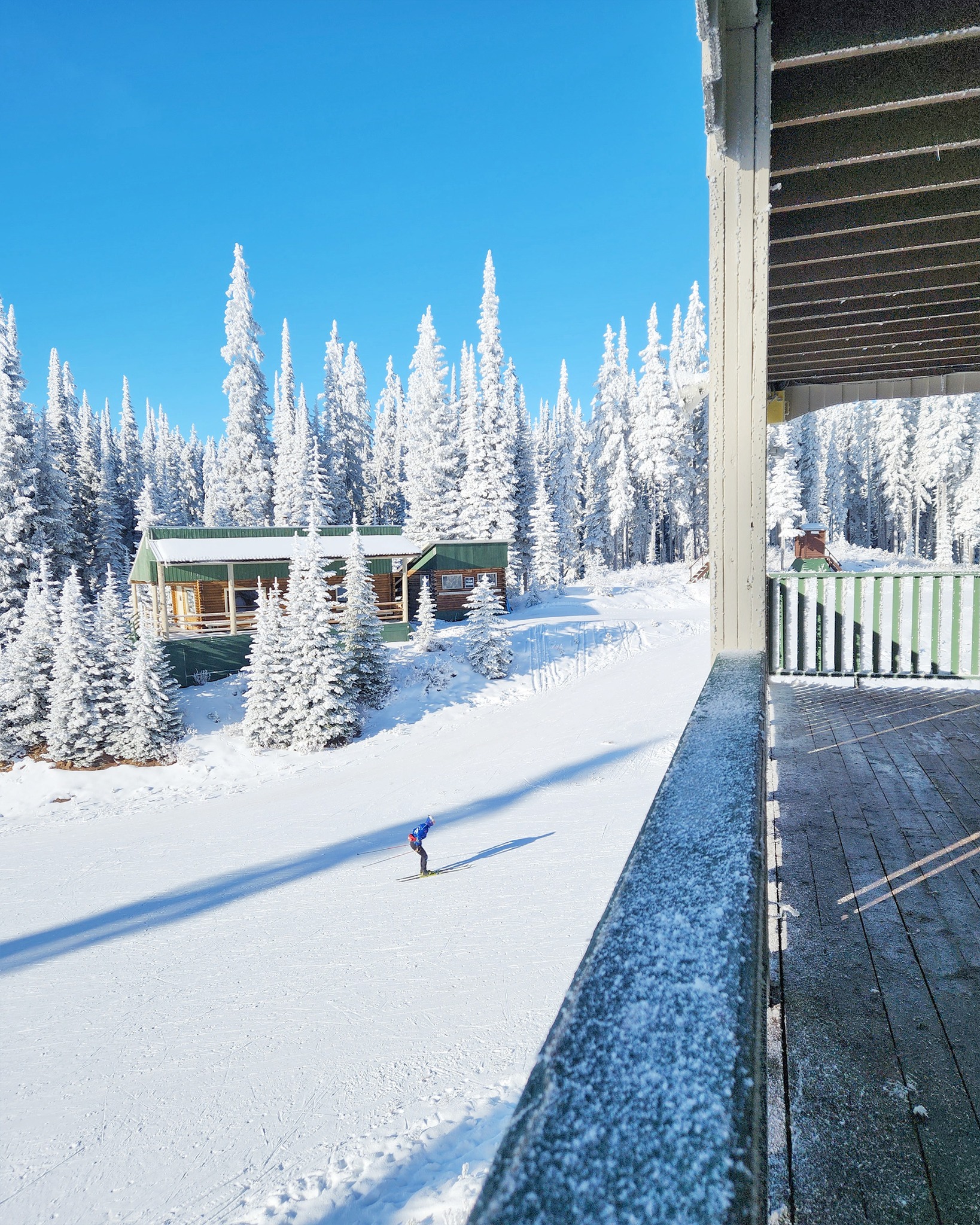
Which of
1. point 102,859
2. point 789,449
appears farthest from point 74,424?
point 789,449

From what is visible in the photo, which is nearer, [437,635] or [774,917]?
[774,917]

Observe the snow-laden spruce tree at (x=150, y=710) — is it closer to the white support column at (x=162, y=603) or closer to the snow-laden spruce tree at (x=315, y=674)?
the white support column at (x=162, y=603)

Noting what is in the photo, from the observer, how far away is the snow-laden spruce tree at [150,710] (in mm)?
17266

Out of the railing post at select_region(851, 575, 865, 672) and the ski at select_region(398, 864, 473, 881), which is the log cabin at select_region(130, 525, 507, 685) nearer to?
the ski at select_region(398, 864, 473, 881)

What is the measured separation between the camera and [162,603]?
70.0 ft

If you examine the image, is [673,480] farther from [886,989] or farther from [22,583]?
[886,989]

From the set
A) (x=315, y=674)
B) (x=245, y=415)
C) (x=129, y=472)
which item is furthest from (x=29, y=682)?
(x=129, y=472)

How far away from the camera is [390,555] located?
80.0 feet

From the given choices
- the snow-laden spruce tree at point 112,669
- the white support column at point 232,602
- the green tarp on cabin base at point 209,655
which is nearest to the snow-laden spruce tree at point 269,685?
the green tarp on cabin base at point 209,655

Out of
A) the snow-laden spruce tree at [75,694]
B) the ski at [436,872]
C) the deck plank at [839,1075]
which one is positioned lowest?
the ski at [436,872]

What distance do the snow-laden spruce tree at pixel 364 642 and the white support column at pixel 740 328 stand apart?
1643 centimetres

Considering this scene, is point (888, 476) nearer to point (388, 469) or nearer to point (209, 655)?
point (388, 469)

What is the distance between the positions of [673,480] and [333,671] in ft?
101

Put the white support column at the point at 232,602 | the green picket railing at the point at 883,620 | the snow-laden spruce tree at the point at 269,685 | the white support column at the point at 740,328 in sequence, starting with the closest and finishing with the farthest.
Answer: the white support column at the point at 740,328 → the green picket railing at the point at 883,620 → the snow-laden spruce tree at the point at 269,685 → the white support column at the point at 232,602
